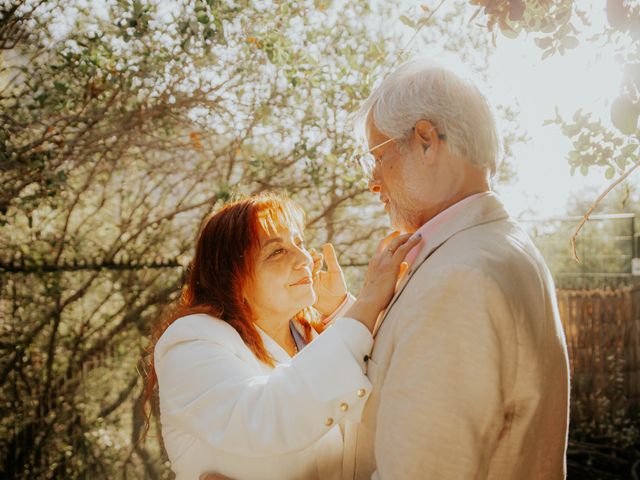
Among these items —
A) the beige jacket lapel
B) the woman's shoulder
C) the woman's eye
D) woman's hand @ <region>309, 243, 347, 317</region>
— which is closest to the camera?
the beige jacket lapel

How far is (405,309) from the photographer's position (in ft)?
4.97

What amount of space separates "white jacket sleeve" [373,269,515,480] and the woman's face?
1011 mm

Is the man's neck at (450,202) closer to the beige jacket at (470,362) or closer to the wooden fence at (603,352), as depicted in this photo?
the beige jacket at (470,362)

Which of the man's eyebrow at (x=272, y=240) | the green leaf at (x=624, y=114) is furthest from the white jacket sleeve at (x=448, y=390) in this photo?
the man's eyebrow at (x=272, y=240)

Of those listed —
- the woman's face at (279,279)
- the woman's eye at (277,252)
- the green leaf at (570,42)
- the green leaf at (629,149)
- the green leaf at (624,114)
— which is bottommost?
the green leaf at (629,149)

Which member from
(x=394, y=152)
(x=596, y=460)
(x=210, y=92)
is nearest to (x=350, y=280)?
(x=210, y=92)

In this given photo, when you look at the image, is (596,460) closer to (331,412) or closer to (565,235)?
(565,235)

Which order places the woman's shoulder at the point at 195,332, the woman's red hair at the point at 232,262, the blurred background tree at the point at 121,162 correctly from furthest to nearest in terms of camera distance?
the blurred background tree at the point at 121,162, the woman's red hair at the point at 232,262, the woman's shoulder at the point at 195,332

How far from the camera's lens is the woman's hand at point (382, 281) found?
5.82 feet

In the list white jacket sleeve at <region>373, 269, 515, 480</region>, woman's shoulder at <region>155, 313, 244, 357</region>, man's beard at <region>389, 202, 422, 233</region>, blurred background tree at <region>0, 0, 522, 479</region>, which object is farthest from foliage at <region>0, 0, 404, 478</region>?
white jacket sleeve at <region>373, 269, 515, 480</region>

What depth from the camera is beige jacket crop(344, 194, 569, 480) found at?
1399 millimetres

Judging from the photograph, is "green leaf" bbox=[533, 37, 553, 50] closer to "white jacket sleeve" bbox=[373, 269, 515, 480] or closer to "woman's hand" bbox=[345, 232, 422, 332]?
"woman's hand" bbox=[345, 232, 422, 332]

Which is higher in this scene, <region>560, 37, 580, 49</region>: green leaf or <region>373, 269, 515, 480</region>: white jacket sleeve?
<region>560, 37, 580, 49</region>: green leaf

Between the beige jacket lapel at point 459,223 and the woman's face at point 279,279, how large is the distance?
2.48ft
